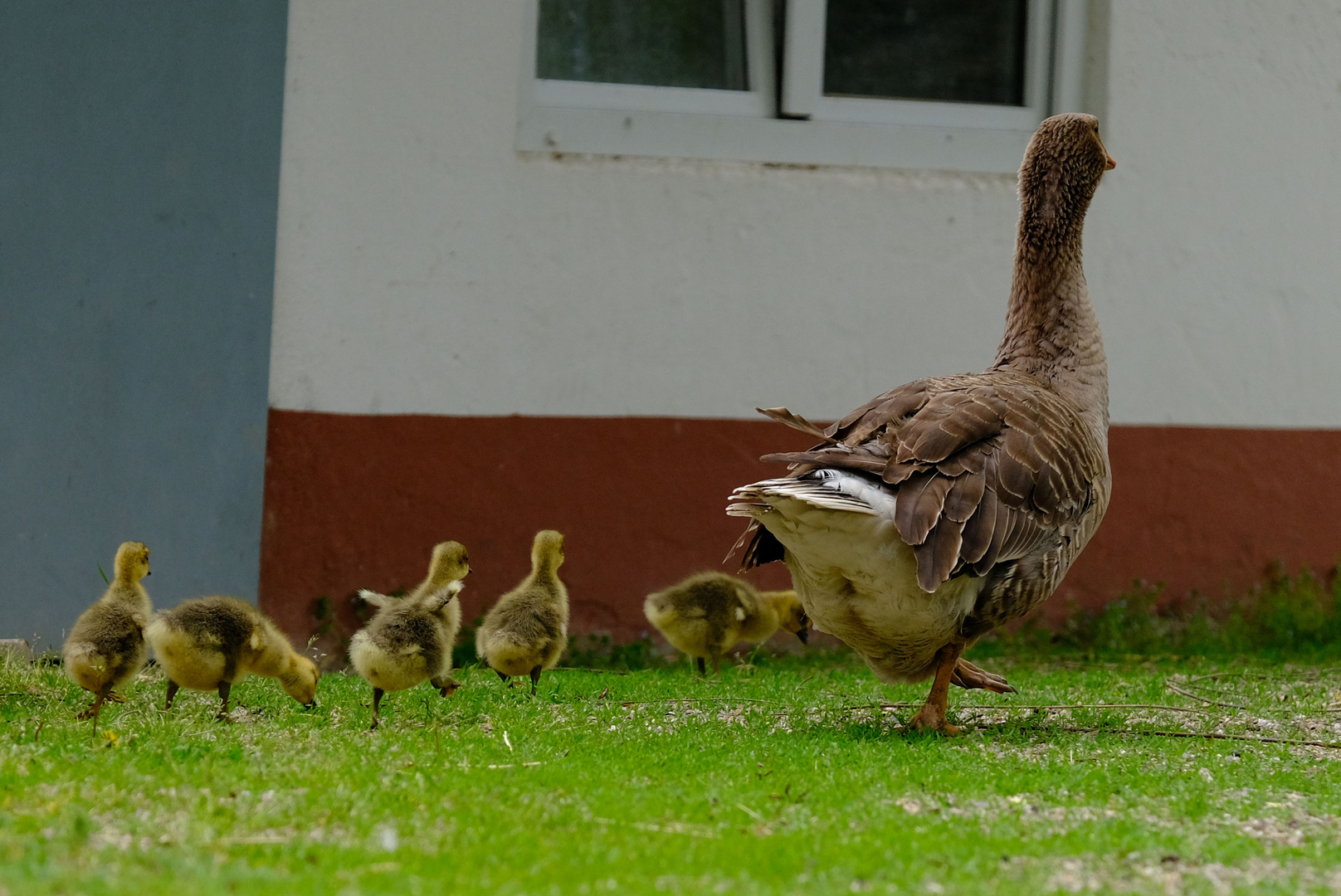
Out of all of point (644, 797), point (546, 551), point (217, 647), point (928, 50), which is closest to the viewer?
point (644, 797)

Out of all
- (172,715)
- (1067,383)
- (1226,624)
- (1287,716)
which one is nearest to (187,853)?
(172,715)

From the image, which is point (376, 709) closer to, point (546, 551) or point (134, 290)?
point (546, 551)

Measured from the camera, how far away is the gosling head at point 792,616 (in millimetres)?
7125

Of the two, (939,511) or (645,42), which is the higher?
(645,42)

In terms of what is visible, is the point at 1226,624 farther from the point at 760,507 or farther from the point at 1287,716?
the point at 760,507

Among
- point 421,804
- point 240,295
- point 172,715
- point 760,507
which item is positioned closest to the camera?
point 421,804

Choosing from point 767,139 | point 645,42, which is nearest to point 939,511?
point 767,139

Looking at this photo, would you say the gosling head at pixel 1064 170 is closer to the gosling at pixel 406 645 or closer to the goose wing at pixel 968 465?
the goose wing at pixel 968 465

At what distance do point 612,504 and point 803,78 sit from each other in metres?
2.87

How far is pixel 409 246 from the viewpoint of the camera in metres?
7.41

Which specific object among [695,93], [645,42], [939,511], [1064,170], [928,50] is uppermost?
[928,50]

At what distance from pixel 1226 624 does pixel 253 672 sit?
240 inches

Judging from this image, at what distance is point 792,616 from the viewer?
7.19 meters

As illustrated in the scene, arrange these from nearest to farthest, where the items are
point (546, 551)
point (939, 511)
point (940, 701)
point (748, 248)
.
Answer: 1. point (939, 511)
2. point (940, 701)
3. point (546, 551)
4. point (748, 248)
